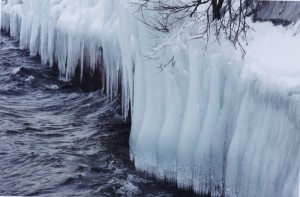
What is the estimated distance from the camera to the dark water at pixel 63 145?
23.1ft

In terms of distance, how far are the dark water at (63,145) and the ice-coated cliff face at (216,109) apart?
0.53m

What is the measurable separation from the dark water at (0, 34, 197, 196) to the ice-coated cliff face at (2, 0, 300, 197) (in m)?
0.53

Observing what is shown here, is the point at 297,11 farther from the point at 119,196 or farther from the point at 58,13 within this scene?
the point at 58,13

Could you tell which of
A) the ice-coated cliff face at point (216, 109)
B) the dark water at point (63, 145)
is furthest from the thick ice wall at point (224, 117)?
the dark water at point (63, 145)

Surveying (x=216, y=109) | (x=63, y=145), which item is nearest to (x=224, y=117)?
(x=216, y=109)

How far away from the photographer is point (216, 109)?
6.60m

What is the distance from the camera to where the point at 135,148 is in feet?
24.8

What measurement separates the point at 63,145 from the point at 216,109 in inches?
137

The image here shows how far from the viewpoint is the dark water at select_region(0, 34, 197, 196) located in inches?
277

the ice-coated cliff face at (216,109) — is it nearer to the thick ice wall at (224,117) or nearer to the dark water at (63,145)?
the thick ice wall at (224,117)

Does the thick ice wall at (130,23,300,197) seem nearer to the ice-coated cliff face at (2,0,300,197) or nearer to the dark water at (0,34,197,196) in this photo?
the ice-coated cliff face at (2,0,300,197)

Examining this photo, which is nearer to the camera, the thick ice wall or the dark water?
the thick ice wall

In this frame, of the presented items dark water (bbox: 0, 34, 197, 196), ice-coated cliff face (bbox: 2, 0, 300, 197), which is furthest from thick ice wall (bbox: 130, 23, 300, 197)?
dark water (bbox: 0, 34, 197, 196)

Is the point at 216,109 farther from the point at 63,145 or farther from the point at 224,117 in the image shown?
the point at 63,145
